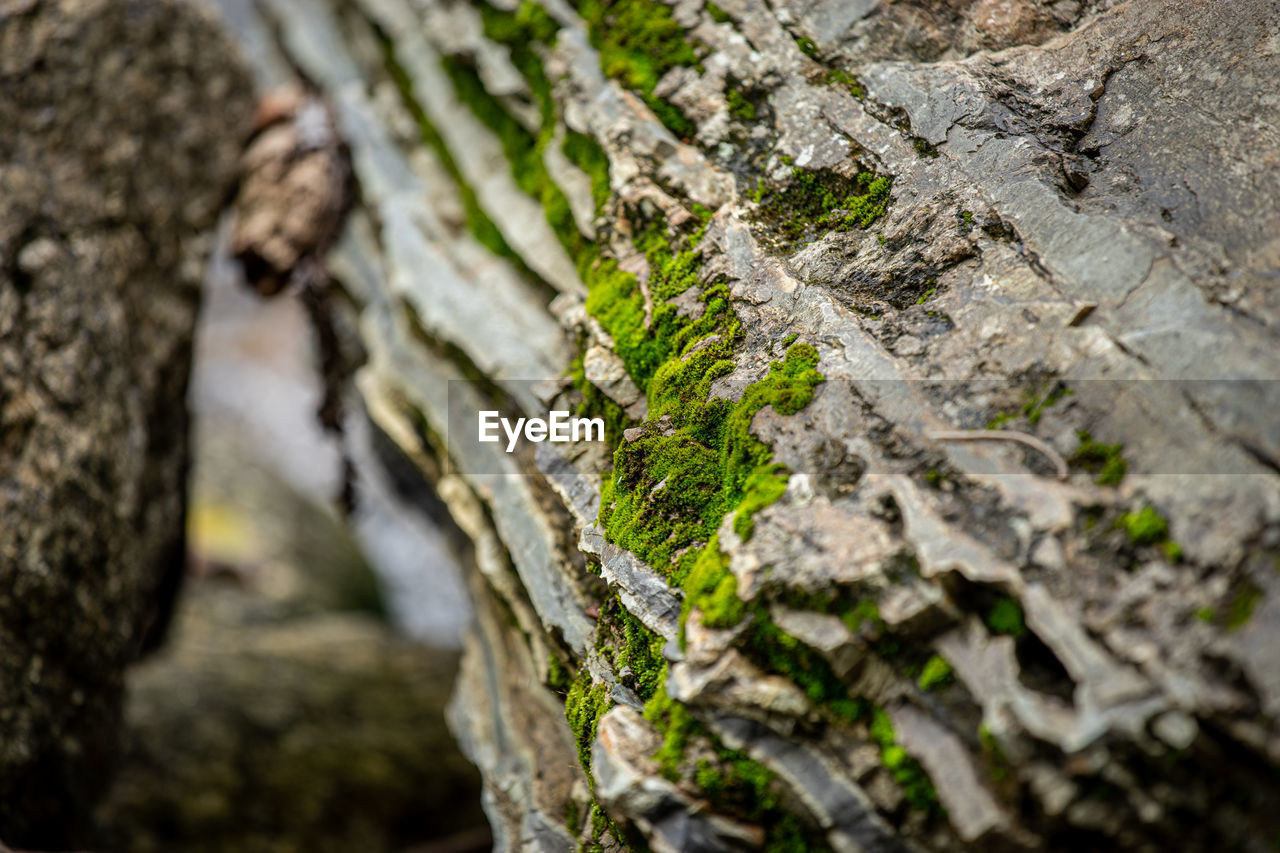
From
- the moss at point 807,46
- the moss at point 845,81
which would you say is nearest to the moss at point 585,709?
the moss at point 845,81

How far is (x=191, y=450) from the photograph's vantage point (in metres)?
5.25

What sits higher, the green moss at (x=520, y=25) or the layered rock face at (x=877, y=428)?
the green moss at (x=520, y=25)

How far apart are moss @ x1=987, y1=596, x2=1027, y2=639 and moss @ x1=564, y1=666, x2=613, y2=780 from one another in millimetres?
1151

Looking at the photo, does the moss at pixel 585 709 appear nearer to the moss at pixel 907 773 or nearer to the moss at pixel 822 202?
the moss at pixel 907 773

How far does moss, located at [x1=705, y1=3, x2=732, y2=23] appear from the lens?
129 inches

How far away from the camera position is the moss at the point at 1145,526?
5.90ft

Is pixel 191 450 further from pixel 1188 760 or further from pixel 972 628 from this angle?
pixel 1188 760

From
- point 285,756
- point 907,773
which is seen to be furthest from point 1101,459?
point 285,756

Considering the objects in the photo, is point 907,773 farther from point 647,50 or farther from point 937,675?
point 647,50

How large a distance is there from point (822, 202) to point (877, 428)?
1.12m

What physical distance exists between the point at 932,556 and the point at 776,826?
0.85 metres

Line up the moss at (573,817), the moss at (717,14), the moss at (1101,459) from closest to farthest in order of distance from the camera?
the moss at (1101,459) → the moss at (573,817) → the moss at (717,14)

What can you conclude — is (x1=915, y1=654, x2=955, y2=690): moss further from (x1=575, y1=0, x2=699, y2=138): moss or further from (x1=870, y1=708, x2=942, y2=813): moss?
(x1=575, y1=0, x2=699, y2=138): moss

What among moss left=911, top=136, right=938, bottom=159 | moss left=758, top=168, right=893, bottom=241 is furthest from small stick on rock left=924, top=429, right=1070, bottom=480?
moss left=911, top=136, right=938, bottom=159
